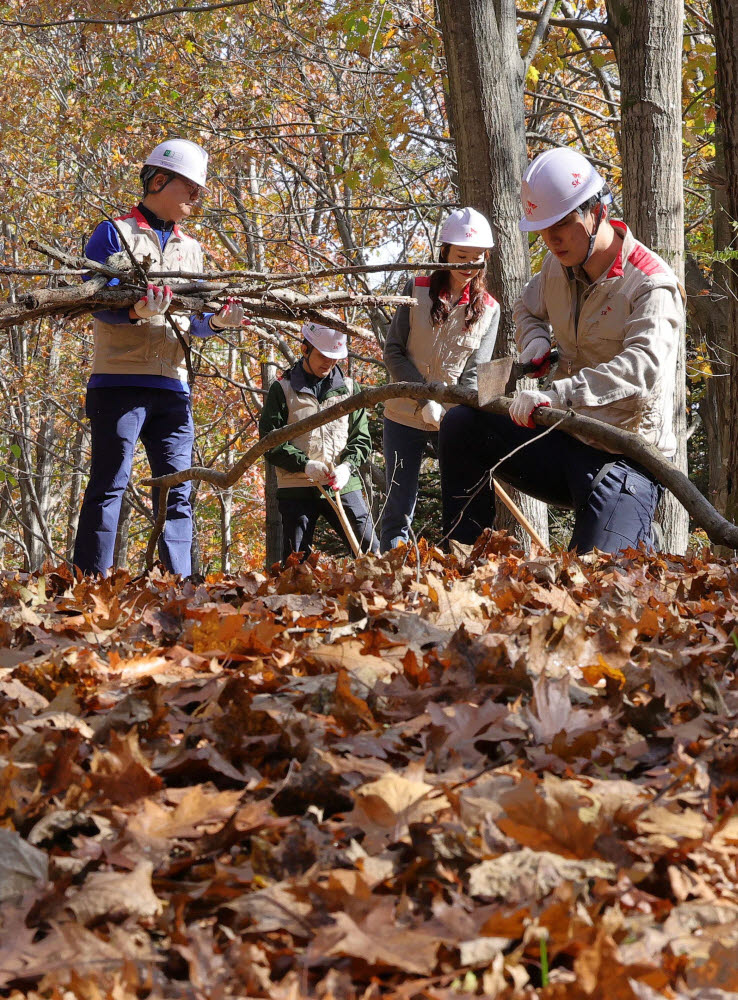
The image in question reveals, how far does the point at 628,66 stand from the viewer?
253 inches

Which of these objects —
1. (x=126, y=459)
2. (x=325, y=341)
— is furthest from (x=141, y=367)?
(x=325, y=341)

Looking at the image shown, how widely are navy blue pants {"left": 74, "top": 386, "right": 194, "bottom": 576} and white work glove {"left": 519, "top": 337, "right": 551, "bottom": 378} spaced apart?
1910 millimetres

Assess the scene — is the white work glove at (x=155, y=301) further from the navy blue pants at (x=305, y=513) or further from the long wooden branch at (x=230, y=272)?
the navy blue pants at (x=305, y=513)

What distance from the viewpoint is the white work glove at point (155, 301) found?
12.5ft

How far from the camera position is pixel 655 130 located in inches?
253

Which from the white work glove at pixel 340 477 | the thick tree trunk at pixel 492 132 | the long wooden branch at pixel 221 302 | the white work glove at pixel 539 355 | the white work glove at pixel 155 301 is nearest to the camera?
the long wooden branch at pixel 221 302

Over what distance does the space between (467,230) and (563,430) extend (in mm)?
2219

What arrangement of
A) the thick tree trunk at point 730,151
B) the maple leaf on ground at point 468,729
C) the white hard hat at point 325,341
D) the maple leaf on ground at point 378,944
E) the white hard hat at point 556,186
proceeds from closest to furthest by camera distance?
the maple leaf on ground at point 378,944, the maple leaf on ground at point 468,729, the white hard hat at point 556,186, the thick tree trunk at point 730,151, the white hard hat at point 325,341

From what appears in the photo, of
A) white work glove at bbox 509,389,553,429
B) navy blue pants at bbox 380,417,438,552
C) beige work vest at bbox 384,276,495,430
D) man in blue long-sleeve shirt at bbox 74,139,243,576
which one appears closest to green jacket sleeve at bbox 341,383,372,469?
navy blue pants at bbox 380,417,438,552

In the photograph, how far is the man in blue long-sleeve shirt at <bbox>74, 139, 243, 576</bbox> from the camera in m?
4.91

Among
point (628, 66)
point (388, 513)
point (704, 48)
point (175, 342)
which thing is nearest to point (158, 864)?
point (175, 342)

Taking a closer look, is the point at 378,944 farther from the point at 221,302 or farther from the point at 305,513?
the point at 305,513

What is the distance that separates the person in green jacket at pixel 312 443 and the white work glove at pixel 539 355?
2.23 meters

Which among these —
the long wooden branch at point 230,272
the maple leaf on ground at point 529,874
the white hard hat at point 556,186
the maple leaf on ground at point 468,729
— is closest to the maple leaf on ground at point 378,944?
the maple leaf on ground at point 529,874
